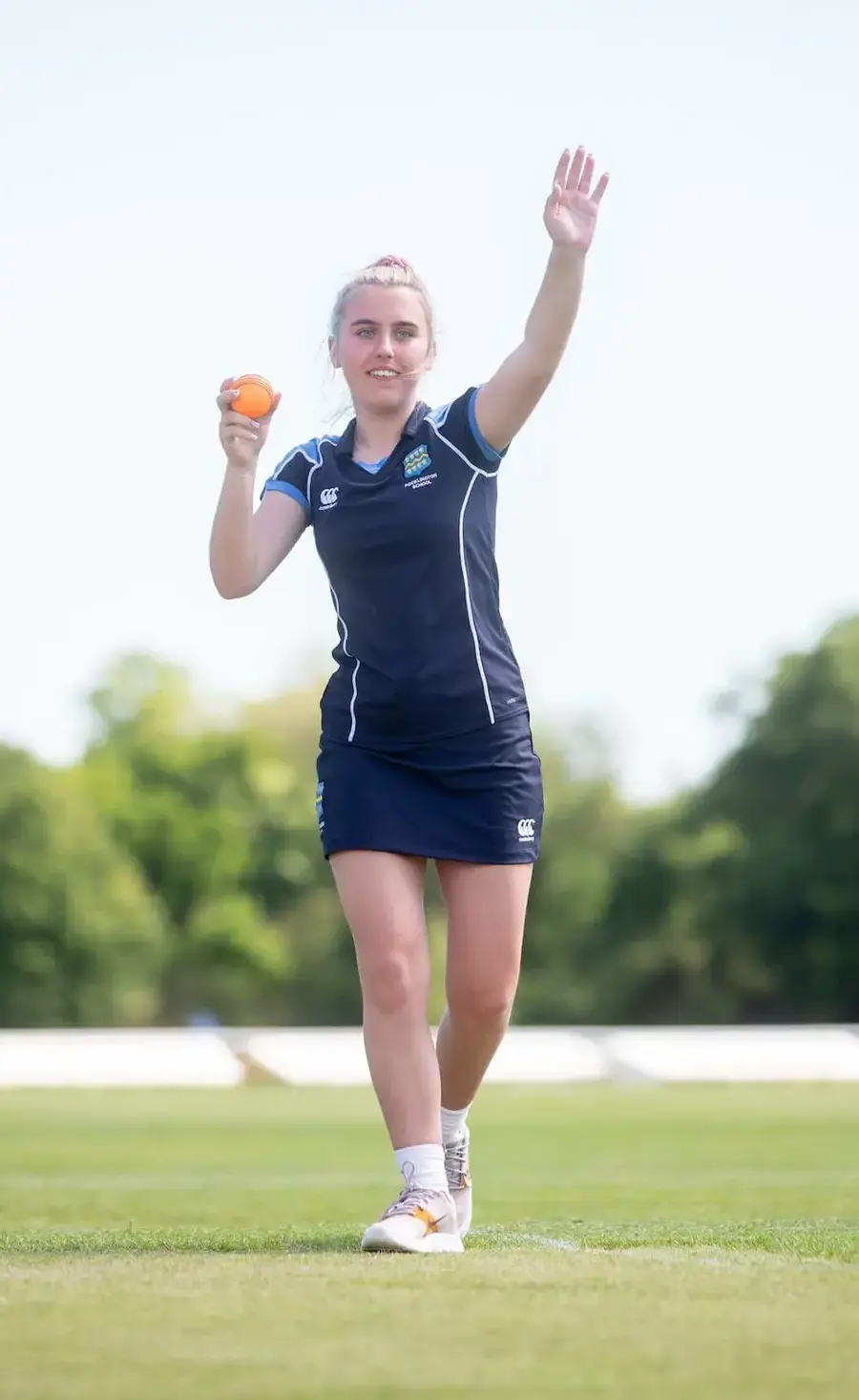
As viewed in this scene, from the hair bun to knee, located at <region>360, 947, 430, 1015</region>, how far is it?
1.69 metres

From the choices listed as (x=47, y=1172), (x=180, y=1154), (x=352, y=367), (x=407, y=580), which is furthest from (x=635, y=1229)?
(x=180, y=1154)

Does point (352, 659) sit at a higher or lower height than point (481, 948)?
higher

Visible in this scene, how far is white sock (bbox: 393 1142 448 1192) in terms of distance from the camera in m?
4.47

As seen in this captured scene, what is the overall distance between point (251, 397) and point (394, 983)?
1408 mm

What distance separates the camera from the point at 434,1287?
11.4 feet

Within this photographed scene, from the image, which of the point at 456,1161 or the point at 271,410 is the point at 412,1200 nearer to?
the point at 456,1161

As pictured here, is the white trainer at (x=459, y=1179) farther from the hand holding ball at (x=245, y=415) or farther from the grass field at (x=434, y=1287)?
the hand holding ball at (x=245, y=415)

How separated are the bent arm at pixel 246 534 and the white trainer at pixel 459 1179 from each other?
4.73ft

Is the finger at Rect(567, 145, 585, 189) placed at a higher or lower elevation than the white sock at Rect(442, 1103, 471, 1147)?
higher

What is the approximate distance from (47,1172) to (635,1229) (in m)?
3.78

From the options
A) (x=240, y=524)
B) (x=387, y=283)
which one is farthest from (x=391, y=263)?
(x=240, y=524)

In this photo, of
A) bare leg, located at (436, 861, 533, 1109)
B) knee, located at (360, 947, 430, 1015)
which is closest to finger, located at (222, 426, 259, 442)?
bare leg, located at (436, 861, 533, 1109)

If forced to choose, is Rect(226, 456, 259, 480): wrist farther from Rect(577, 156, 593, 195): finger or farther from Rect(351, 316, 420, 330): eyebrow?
Rect(577, 156, 593, 195): finger

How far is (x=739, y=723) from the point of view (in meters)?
53.2
